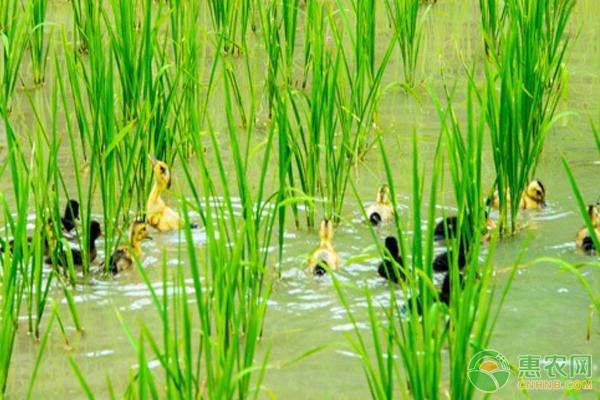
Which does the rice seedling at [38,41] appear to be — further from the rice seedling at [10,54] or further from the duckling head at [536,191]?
the duckling head at [536,191]

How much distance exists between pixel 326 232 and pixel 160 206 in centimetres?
79

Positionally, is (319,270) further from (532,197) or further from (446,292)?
(532,197)

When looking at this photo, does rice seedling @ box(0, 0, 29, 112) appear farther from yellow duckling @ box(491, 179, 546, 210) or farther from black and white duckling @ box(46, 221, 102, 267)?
yellow duckling @ box(491, 179, 546, 210)

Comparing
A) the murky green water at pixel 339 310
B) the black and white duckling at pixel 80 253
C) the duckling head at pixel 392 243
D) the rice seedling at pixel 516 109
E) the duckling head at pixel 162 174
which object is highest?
the rice seedling at pixel 516 109

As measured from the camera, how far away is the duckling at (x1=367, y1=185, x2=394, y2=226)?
561cm

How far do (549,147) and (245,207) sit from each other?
2501 mm

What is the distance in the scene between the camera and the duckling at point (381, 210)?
5609 mm

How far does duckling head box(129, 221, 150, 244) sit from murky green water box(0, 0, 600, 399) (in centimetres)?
10

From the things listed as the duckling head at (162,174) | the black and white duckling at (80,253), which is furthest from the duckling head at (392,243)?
the black and white duckling at (80,253)

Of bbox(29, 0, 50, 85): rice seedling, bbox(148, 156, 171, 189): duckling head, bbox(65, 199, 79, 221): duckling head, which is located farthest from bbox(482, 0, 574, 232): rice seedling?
bbox(29, 0, 50, 85): rice seedling

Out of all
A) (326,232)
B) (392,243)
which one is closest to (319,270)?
(326,232)

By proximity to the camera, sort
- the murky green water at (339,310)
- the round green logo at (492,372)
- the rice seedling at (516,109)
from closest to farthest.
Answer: the round green logo at (492,372) → the murky green water at (339,310) → the rice seedling at (516,109)

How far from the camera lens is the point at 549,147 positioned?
21.6 ft

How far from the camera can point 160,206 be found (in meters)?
5.61
